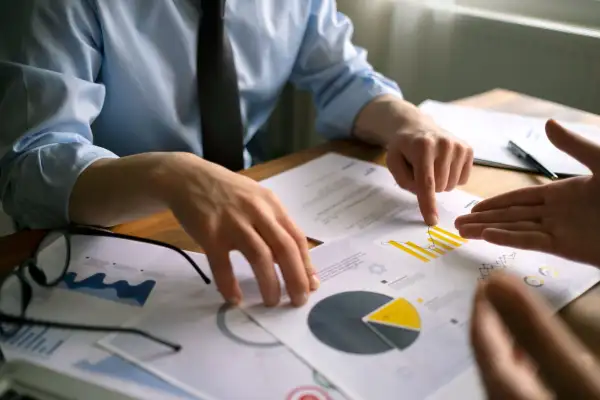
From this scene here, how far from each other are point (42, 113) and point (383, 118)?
0.45m

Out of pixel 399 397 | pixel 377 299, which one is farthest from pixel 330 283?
pixel 399 397

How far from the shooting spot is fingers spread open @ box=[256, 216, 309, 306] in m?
0.55

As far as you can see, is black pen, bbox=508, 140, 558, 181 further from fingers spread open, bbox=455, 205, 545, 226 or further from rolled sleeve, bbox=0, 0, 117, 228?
rolled sleeve, bbox=0, 0, 117, 228

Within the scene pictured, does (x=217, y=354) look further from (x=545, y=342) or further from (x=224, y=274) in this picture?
(x=545, y=342)

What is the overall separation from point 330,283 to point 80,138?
1.11ft

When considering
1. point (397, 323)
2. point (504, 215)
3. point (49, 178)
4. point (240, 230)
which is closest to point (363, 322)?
point (397, 323)

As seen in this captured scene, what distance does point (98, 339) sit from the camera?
50cm

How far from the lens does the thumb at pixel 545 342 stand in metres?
0.34

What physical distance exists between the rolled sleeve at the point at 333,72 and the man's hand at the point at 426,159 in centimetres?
13

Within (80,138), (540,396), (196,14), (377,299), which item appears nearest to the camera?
(540,396)

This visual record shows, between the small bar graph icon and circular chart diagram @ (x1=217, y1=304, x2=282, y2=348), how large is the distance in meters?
0.19

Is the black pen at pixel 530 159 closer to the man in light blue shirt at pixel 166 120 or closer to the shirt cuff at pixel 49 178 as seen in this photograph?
the man in light blue shirt at pixel 166 120

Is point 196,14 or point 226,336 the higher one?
point 196,14

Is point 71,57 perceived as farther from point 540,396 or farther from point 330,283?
point 540,396
